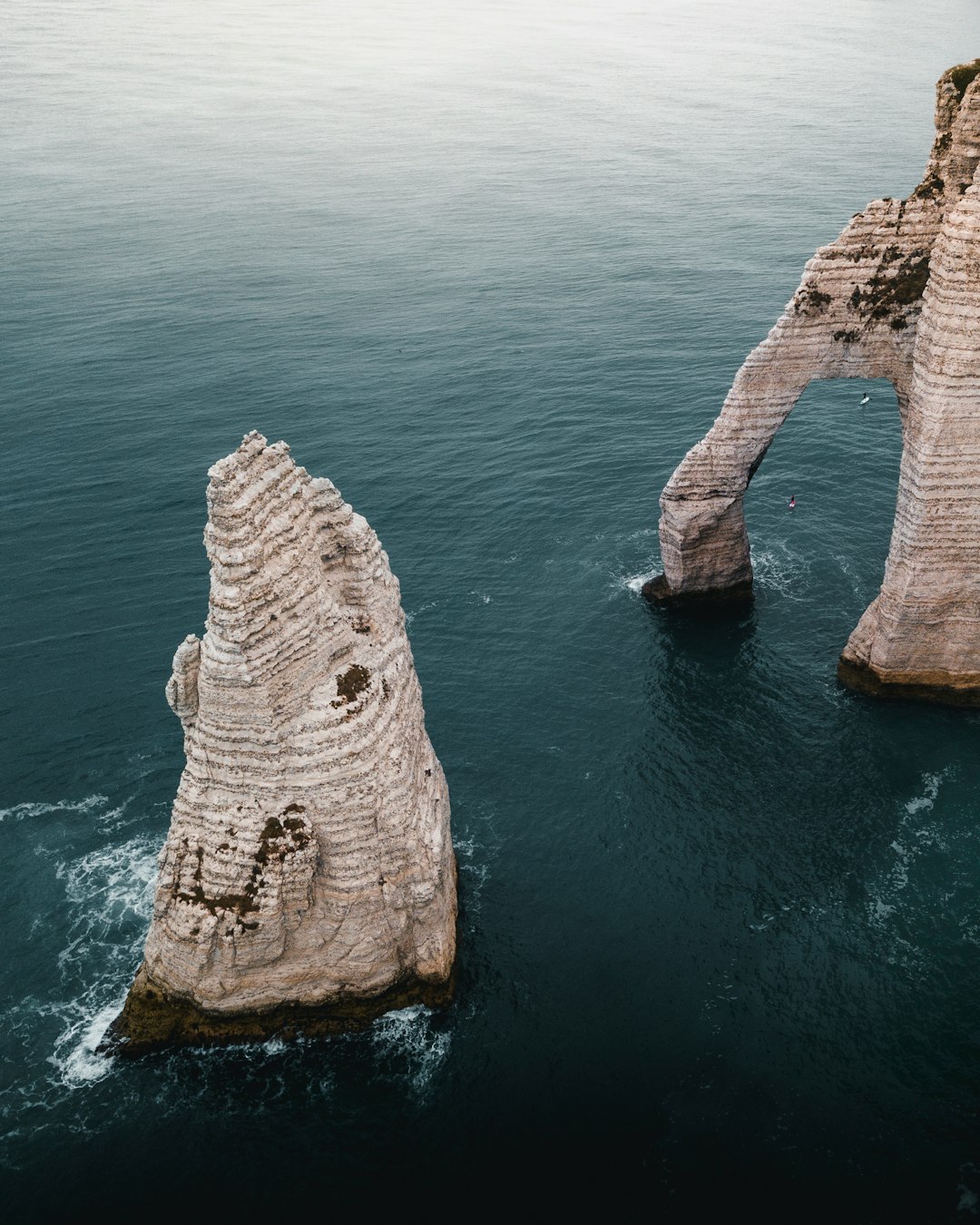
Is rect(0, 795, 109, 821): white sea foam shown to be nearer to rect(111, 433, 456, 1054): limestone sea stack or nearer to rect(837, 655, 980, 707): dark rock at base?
rect(111, 433, 456, 1054): limestone sea stack

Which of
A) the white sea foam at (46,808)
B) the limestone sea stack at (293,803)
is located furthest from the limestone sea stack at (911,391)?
the white sea foam at (46,808)

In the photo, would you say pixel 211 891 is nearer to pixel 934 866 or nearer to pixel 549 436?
pixel 934 866

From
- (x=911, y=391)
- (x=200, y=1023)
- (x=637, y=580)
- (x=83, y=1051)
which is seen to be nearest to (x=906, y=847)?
(x=911, y=391)

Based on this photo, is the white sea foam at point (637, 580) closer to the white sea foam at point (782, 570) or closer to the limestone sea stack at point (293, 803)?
the white sea foam at point (782, 570)

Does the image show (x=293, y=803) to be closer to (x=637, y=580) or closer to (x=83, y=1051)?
(x=83, y=1051)

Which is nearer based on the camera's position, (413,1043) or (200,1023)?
(413,1043)

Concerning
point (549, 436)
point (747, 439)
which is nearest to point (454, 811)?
point (747, 439)
